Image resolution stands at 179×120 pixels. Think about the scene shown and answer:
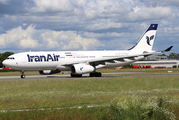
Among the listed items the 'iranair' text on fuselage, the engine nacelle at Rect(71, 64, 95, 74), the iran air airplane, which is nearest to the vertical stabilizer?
the iran air airplane

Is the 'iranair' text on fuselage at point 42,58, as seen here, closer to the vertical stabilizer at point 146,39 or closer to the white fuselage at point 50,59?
the white fuselage at point 50,59

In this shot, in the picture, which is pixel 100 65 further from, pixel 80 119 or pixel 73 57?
pixel 80 119

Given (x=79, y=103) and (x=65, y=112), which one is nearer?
(x=65, y=112)

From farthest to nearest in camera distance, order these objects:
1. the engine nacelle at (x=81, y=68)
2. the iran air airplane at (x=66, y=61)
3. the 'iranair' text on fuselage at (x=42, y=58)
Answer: the 'iranair' text on fuselage at (x=42, y=58), the iran air airplane at (x=66, y=61), the engine nacelle at (x=81, y=68)

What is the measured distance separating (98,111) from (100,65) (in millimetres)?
27230

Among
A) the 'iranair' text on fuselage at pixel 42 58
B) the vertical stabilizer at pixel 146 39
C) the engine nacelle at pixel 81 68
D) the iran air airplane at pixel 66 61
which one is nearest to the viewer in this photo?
the engine nacelle at pixel 81 68

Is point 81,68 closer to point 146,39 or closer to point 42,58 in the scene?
point 42,58

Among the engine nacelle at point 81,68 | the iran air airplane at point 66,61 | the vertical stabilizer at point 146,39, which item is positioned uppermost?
the vertical stabilizer at point 146,39

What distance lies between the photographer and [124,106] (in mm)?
9148

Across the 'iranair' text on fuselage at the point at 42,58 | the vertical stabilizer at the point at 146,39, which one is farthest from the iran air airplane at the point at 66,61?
the vertical stabilizer at the point at 146,39

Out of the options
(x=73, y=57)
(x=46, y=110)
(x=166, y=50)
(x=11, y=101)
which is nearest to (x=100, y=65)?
(x=73, y=57)

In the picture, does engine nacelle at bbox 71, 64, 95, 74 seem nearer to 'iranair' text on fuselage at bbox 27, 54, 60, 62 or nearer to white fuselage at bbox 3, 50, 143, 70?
white fuselage at bbox 3, 50, 143, 70

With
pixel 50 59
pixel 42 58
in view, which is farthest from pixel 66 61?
pixel 42 58

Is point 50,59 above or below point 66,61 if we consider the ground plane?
above
